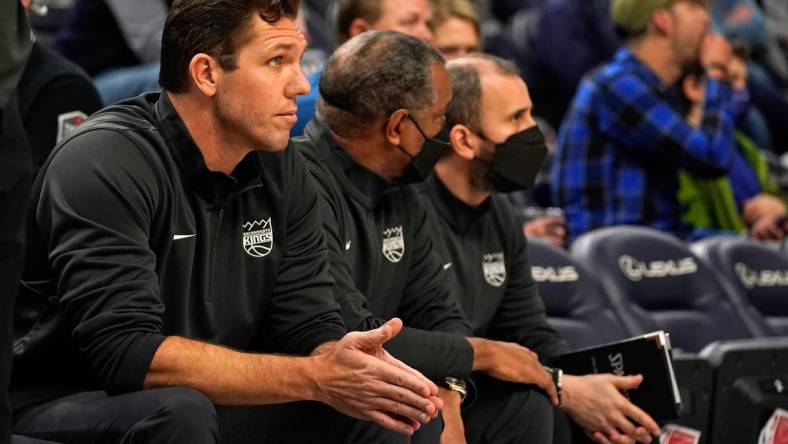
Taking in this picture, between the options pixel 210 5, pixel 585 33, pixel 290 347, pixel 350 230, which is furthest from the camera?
pixel 585 33

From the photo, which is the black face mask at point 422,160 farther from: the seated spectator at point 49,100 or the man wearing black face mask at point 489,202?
the seated spectator at point 49,100

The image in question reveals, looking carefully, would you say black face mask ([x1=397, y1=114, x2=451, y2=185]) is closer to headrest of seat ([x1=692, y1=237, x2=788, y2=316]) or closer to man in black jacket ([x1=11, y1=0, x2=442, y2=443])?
man in black jacket ([x1=11, y1=0, x2=442, y2=443])

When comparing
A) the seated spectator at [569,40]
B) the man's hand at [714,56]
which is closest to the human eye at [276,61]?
the man's hand at [714,56]

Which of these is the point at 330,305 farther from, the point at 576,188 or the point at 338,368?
the point at 576,188

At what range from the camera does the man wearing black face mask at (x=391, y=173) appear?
11.2ft

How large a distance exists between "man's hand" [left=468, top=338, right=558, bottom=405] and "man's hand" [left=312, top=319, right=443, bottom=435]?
2.76 feet

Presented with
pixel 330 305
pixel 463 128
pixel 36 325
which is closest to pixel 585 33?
pixel 463 128

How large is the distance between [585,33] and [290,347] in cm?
503

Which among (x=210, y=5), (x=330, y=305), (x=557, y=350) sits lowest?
(x=557, y=350)

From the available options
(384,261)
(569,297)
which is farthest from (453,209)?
(569,297)

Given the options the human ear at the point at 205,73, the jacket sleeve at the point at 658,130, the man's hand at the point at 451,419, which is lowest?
the jacket sleeve at the point at 658,130

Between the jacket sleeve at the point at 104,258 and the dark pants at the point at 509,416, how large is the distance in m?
1.22

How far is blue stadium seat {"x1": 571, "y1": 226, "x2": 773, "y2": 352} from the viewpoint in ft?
15.4

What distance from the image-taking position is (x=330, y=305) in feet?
9.79
